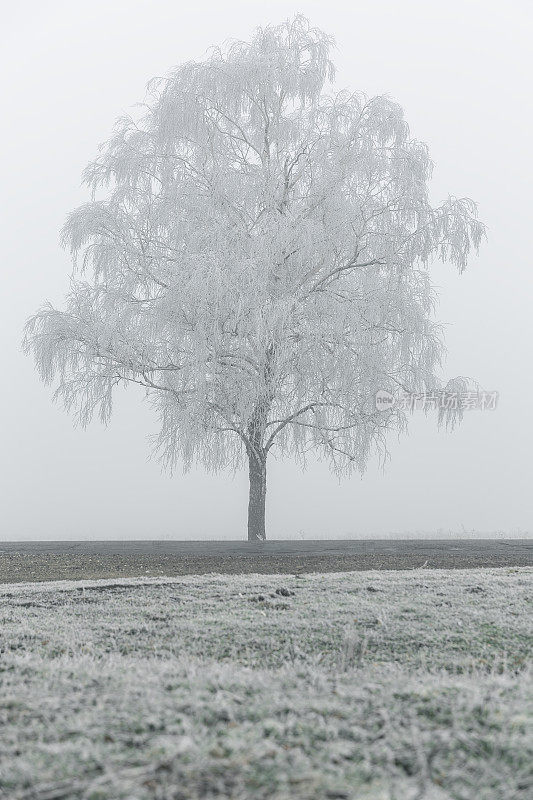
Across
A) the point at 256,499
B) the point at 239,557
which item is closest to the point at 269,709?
the point at 239,557

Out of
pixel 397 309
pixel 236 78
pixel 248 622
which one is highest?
pixel 236 78

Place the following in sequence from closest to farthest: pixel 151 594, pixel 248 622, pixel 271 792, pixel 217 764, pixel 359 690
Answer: pixel 271 792 → pixel 217 764 → pixel 359 690 → pixel 248 622 → pixel 151 594

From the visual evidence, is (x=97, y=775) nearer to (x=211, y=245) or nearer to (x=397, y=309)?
(x=211, y=245)

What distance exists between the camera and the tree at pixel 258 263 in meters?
13.0

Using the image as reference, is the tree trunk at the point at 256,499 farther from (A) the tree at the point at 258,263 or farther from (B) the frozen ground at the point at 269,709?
(B) the frozen ground at the point at 269,709

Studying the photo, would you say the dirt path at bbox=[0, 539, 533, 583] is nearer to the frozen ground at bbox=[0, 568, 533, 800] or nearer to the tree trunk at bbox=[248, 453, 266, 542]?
the tree trunk at bbox=[248, 453, 266, 542]

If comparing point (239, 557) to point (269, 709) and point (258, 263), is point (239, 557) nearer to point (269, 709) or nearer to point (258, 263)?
point (258, 263)

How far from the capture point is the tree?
13.0 meters

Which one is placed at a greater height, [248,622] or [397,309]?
[397,309]

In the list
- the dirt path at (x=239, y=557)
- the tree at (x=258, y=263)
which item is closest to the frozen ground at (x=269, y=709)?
the dirt path at (x=239, y=557)

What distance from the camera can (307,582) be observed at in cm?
823

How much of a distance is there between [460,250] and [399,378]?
2.74m

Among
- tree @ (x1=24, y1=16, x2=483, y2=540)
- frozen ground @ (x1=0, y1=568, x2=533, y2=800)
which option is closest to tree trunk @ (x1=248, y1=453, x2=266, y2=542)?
tree @ (x1=24, y1=16, x2=483, y2=540)

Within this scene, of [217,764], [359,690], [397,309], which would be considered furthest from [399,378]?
[217,764]
